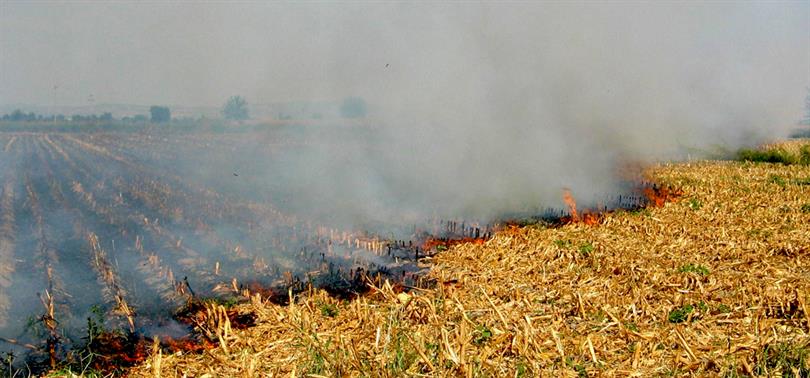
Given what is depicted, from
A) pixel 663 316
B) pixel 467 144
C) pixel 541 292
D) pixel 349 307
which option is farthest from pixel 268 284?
pixel 467 144

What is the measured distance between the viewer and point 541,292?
7.23 meters

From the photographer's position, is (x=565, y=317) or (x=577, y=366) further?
(x=565, y=317)

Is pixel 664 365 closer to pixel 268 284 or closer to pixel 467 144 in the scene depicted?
pixel 268 284

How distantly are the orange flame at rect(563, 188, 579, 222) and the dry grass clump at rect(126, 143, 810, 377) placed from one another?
1.36 metres

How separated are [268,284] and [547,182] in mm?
10418

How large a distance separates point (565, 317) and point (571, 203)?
798 centimetres

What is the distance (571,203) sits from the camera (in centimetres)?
1368

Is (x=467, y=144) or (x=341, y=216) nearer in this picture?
(x=341, y=216)

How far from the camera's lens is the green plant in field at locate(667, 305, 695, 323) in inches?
237

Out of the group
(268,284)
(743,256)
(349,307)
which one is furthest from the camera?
(743,256)

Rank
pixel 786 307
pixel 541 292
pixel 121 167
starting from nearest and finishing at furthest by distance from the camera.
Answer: pixel 786 307 < pixel 541 292 < pixel 121 167

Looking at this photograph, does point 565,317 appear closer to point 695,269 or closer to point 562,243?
point 695,269

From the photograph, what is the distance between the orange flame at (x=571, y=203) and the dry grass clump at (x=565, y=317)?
1.36 metres

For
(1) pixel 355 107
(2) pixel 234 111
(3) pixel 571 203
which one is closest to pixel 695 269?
(3) pixel 571 203
